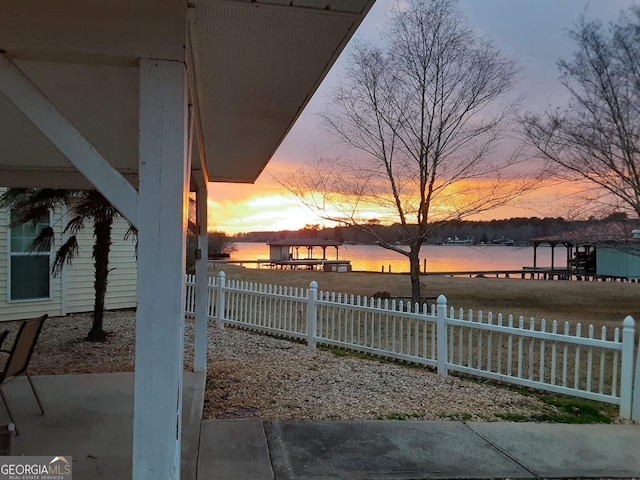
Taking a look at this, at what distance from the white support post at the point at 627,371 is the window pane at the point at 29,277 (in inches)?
398

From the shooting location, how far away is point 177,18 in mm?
2135

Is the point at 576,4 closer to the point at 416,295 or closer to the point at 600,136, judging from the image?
the point at 600,136

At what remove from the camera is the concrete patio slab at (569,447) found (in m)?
3.49

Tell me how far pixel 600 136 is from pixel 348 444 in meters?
12.0

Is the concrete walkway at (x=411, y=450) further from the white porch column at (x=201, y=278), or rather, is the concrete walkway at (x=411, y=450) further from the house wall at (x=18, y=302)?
the house wall at (x=18, y=302)

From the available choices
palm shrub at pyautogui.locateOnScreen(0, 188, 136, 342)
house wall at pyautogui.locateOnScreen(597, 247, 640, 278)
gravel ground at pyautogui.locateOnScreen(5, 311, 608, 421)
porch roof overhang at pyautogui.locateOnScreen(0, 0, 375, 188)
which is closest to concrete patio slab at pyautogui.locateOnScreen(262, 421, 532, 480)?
gravel ground at pyautogui.locateOnScreen(5, 311, 608, 421)

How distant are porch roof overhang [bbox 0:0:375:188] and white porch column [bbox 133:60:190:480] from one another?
0.21 metres

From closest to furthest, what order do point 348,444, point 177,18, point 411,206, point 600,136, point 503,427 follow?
point 177,18, point 348,444, point 503,427, point 600,136, point 411,206

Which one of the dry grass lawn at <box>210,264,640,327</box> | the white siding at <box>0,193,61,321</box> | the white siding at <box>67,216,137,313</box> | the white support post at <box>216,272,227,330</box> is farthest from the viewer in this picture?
the dry grass lawn at <box>210,264,640,327</box>

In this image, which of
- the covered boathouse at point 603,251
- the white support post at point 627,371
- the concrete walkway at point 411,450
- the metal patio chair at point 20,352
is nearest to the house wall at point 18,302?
the metal patio chair at point 20,352

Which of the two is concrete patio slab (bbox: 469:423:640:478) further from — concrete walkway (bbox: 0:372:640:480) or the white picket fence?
the white picket fence

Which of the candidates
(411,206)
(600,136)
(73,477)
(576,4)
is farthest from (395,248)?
(73,477)

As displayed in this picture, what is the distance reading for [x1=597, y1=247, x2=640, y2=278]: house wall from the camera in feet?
86.8

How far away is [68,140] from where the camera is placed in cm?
205
